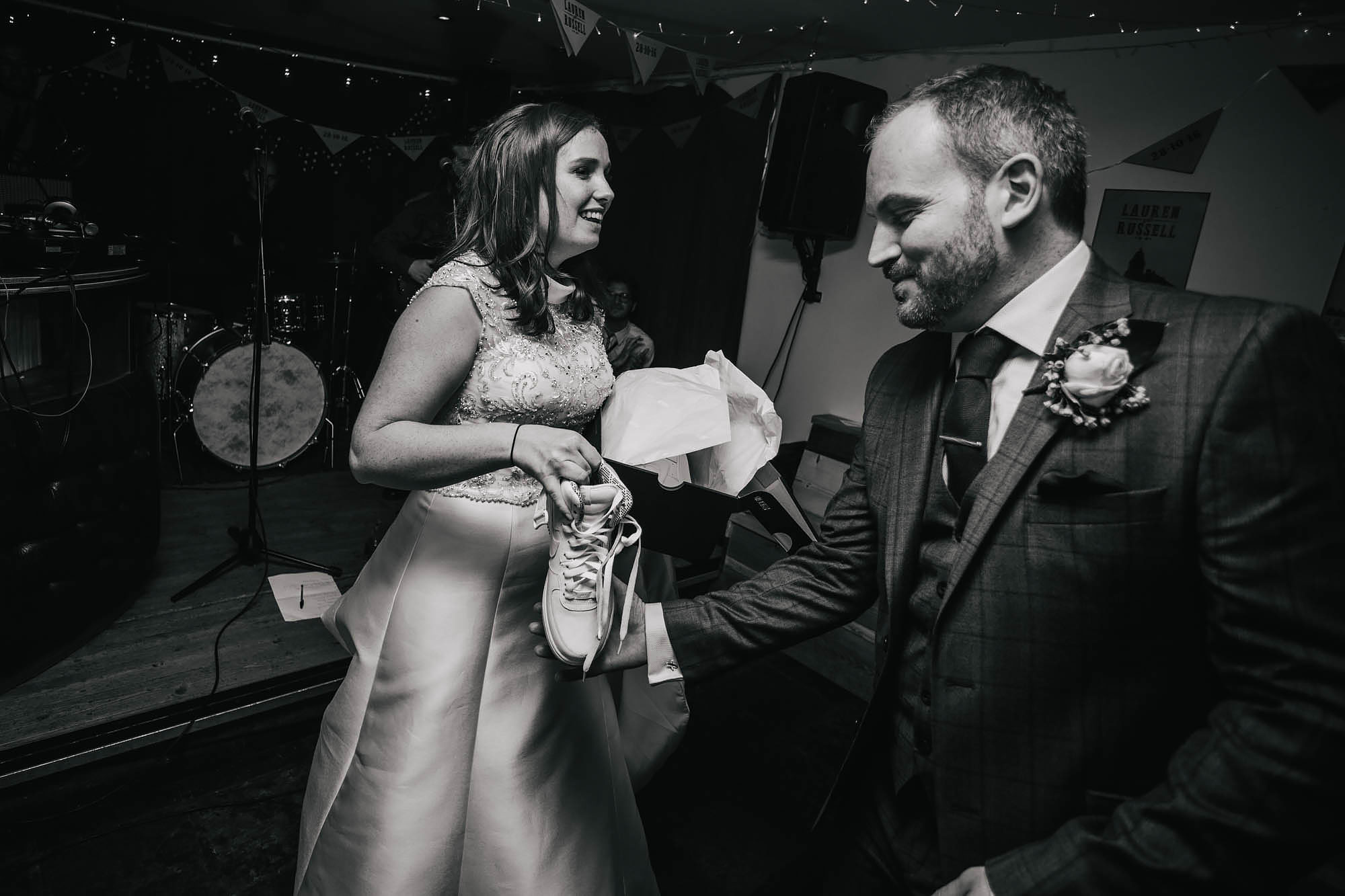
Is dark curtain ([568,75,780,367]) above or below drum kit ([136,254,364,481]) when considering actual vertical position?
above

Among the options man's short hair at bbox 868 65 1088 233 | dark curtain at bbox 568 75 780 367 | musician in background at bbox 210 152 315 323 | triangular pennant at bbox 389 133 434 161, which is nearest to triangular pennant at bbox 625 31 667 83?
dark curtain at bbox 568 75 780 367

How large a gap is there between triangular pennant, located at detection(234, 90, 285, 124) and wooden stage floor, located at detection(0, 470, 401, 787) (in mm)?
3975

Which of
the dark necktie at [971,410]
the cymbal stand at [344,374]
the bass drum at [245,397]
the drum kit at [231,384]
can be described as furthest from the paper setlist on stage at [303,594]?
the dark necktie at [971,410]

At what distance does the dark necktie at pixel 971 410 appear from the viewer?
1.13m

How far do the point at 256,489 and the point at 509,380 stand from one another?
2.50 meters

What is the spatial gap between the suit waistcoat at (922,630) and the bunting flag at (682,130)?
4.71 m

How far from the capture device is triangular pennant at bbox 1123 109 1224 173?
313cm

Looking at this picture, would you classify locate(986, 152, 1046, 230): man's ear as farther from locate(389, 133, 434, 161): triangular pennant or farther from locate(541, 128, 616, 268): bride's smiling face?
locate(389, 133, 434, 161): triangular pennant

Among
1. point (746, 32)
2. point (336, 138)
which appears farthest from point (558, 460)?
point (336, 138)

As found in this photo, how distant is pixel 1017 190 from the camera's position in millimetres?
1069

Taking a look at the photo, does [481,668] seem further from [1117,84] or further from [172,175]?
[172,175]

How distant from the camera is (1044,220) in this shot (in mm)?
1082

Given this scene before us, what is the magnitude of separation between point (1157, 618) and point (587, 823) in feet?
4.23

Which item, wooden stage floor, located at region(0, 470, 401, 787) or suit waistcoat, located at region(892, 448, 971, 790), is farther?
wooden stage floor, located at region(0, 470, 401, 787)
